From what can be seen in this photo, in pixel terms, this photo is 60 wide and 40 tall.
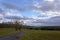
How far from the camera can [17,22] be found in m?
121

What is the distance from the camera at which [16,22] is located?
120 meters

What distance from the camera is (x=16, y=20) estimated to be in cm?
12356

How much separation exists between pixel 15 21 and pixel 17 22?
10.6 feet

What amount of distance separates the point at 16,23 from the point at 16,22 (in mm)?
1574

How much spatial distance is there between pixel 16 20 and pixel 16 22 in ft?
11.5

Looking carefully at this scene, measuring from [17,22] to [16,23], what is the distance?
180cm

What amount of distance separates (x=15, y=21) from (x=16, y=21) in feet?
5.80

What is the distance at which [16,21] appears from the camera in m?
122

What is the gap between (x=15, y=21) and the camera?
404 feet

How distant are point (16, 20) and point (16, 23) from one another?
16.7 ft

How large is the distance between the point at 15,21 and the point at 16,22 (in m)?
2.98
